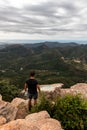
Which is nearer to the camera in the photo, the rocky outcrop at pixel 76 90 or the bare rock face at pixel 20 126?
the bare rock face at pixel 20 126

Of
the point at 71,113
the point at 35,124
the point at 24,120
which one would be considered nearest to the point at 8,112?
the point at 35,124

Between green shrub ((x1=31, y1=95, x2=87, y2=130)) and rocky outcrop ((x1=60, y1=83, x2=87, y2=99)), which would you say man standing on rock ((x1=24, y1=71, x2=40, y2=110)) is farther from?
rocky outcrop ((x1=60, y1=83, x2=87, y2=99))

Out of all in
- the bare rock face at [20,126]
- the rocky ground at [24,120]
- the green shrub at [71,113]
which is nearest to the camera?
the bare rock face at [20,126]

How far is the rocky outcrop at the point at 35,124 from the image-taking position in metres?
13.8

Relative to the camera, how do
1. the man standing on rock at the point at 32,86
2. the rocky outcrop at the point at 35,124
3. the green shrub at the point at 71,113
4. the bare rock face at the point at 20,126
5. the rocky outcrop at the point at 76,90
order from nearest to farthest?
1. the bare rock face at the point at 20,126
2. the rocky outcrop at the point at 35,124
3. the green shrub at the point at 71,113
4. the man standing on rock at the point at 32,86
5. the rocky outcrop at the point at 76,90

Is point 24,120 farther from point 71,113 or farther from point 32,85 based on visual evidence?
point 32,85

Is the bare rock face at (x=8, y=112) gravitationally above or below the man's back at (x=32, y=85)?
below

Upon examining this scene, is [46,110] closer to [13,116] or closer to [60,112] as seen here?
[60,112]

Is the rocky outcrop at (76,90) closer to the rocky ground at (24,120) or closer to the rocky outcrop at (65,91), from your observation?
the rocky outcrop at (65,91)

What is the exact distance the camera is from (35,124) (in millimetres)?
16266

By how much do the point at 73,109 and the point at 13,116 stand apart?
17.1ft

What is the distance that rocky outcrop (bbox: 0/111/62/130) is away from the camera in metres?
13.8

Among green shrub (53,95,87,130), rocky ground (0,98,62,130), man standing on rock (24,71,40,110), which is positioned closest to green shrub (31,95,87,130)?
green shrub (53,95,87,130)

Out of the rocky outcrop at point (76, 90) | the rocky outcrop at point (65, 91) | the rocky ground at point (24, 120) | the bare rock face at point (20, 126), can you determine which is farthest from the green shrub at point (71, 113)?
the rocky outcrop at point (76, 90)
